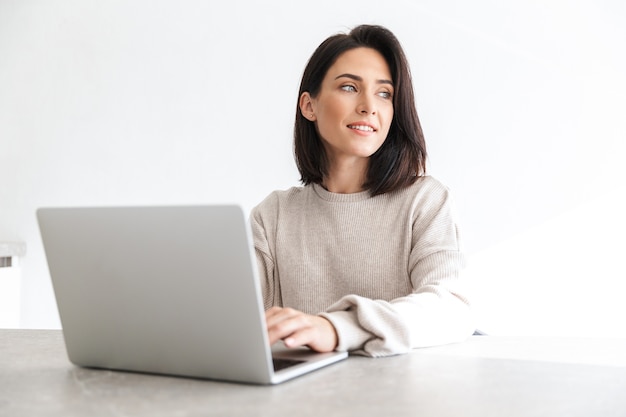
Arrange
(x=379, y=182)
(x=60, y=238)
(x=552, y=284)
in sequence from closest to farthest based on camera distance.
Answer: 1. (x=60, y=238)
2. (x=379, y=182)
3. (x=552, y=284)

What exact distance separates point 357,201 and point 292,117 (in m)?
1.73

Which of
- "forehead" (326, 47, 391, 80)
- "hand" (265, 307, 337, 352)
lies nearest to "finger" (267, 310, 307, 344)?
"hand" (265, 307, 337, 352)

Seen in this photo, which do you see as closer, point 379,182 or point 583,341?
point 583,341

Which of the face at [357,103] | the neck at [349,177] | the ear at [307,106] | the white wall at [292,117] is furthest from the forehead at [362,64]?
the white wall at [292,117]

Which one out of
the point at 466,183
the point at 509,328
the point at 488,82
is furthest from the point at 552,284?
the point at 488,82

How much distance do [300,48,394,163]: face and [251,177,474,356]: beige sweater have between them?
0.12 meters

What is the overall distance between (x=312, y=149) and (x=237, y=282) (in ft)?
3.52

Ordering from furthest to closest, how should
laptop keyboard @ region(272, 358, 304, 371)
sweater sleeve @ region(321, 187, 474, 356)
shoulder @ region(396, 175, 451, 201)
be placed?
shoulder @ region(396, 175, 451, 201) < sweater sleeve @ region(321, 187, 474, 356) < laptop keyboard @ region(272, 358, 304, 371)

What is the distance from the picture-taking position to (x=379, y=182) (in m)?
1.89

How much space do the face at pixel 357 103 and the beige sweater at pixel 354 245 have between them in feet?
0.41

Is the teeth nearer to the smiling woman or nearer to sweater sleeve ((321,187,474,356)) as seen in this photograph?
the smiling woman

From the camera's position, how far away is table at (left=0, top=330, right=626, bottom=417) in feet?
3.02

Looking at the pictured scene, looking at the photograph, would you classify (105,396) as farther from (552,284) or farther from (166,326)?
(552,284)

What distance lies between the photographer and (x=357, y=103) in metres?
1.87
